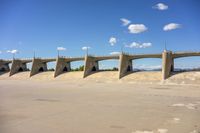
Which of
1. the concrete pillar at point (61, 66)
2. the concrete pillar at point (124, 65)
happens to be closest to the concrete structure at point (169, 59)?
the concrete pillar at point (124, 65)

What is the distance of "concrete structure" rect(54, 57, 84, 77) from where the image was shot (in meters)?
67.0

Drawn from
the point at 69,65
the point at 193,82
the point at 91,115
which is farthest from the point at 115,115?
the point at 69,65

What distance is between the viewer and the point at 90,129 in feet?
36.7

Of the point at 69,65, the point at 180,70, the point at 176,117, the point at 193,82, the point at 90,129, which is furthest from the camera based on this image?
the point at 69,65

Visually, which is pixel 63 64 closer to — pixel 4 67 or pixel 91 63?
pixel 91 63

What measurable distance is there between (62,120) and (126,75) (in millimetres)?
43781

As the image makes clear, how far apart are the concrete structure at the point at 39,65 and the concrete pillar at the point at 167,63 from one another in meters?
32.7

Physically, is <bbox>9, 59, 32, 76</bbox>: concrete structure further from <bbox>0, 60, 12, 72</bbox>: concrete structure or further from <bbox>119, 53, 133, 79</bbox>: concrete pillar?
<bbox>119, 53, 133, 79</bbox>: concrete pillar

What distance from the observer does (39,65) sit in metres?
75.1

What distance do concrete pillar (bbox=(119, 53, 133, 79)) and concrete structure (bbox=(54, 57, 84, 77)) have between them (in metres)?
12.7

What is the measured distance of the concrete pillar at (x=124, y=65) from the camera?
56.2 meters

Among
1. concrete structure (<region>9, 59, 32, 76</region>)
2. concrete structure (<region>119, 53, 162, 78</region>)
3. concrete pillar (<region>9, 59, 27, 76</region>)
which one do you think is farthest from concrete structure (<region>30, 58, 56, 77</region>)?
concrete structure (<region>119, 53, 162, 78</region>)

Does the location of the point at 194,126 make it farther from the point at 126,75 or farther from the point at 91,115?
the point at 126,75

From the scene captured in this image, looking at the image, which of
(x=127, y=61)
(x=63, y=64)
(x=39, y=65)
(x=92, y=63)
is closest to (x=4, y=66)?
(x=39, y=65)
